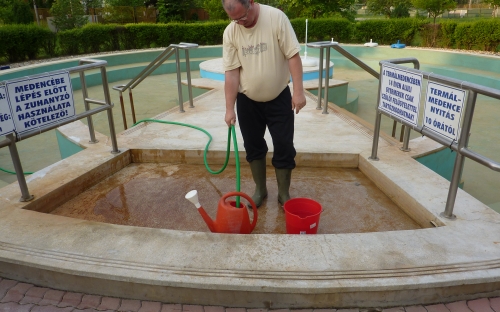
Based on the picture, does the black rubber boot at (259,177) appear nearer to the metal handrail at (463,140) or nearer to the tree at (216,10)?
the metal handrail at (463,140)

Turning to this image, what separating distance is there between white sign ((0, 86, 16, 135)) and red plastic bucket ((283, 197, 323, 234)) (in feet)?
6.36

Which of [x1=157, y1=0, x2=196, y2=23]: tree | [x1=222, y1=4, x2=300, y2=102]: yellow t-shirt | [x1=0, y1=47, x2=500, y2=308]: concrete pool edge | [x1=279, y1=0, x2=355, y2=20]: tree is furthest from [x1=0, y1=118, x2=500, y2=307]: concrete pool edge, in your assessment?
[x1=157, y1=0, x2=196, y2=23]: tree

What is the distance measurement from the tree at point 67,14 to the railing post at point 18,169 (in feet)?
59.2

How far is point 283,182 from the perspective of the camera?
2910 millimetres

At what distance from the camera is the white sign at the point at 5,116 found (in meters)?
2.54

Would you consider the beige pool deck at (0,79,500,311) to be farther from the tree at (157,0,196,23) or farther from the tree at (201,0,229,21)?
the tree at (201,0,229,21)

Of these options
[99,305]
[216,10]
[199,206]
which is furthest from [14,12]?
[99,305]

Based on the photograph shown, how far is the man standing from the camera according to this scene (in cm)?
244

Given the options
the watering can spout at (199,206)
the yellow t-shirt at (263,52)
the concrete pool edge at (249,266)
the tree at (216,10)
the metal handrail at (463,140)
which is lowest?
the concrete pool edge at (249,266)

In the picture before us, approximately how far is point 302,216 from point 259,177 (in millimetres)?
545

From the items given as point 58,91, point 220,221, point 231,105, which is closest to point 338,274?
point 220,221

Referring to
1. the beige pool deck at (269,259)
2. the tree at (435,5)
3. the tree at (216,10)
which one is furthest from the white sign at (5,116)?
the tree at (216,10)

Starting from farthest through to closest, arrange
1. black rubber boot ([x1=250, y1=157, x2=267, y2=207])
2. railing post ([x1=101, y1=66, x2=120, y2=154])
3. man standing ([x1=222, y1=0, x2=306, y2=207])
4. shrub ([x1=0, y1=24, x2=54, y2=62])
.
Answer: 1. shrub ([x1=0, y1=24, x2=54, y2=62])
2. railing post ([x1=101, y1=66, x2=120, y2=154])
3. black rubber boot ([x1=250, y1=157, x2=267, y2=207])
4. man standing ([x1=222, y1=0, x2=306, y2=207])

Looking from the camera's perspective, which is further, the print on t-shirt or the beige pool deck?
the print on t-shirt
